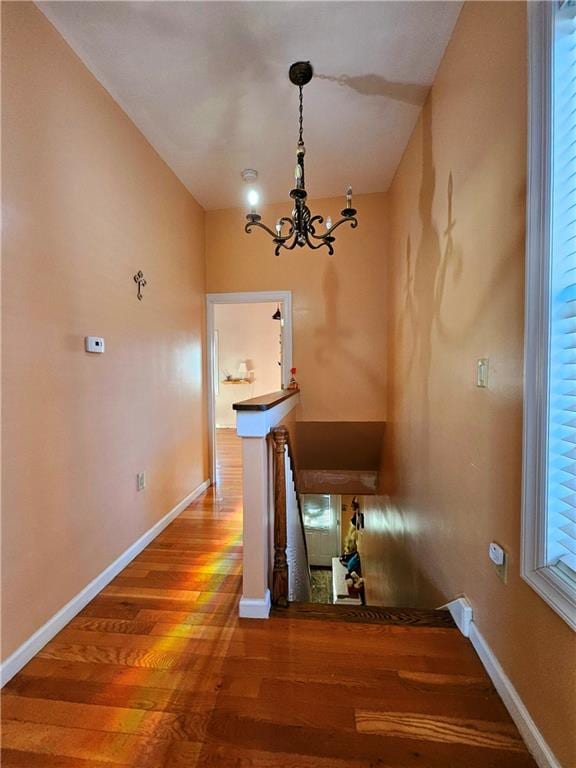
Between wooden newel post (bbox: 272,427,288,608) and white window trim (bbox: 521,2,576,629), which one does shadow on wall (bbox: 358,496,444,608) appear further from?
white window trim (bbox: 521,2,576,629)

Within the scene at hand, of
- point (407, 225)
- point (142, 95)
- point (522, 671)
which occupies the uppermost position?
point (142, 95)

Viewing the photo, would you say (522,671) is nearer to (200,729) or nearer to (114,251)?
(200,729)

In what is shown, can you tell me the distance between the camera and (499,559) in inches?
48.5

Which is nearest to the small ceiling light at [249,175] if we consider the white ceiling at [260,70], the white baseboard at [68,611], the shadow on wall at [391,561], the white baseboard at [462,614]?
the white ceiling at [260,70]

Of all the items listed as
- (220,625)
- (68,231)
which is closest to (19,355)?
(68,231)

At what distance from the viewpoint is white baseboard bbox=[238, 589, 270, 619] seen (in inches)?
63.5

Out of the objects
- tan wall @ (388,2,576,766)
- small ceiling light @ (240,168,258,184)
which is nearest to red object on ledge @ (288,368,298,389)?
tan wall @ (388,2,576,766)

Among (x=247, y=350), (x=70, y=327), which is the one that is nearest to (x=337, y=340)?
(x=70, y=327)

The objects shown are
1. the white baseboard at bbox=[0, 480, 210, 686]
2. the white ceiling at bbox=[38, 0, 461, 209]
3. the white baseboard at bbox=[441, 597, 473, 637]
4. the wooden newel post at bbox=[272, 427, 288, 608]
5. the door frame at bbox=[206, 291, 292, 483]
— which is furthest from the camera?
the door frame at bbox=[206, 291, 292, 483]

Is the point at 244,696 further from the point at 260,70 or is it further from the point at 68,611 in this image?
the point at 260,70

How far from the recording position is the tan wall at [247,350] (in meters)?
7.14

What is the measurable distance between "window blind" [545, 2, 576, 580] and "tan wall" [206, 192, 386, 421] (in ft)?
8.18

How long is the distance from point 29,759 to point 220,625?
732 mm

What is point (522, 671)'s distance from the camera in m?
1.10
